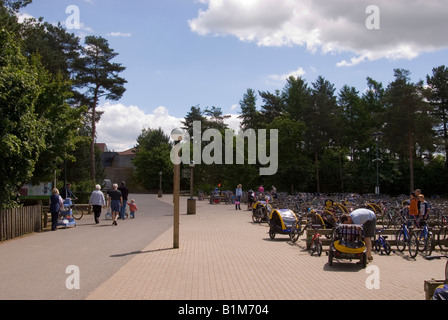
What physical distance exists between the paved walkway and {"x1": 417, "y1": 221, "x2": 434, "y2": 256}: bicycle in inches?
17.4

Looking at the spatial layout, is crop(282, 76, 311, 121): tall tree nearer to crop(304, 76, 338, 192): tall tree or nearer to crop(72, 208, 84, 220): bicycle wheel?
crop(304, 76, 338, 192): tall tree

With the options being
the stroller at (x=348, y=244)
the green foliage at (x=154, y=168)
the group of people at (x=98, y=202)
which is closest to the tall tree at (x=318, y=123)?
the green foliage at (x=154, y=168)

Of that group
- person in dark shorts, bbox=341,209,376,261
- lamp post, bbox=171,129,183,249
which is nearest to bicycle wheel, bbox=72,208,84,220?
lamp post, bbox=171,129,183,249

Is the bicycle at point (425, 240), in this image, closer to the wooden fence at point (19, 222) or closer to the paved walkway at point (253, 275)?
the paved walkway at point (253, 275)

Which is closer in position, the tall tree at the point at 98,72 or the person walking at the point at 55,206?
the person walking at the point at 55,206

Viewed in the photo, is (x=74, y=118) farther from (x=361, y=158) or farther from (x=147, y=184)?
(x=147, y=184)

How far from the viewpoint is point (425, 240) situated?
36.3 feet

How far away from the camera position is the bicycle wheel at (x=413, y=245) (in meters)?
10.6

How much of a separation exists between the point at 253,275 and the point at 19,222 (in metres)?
8.91

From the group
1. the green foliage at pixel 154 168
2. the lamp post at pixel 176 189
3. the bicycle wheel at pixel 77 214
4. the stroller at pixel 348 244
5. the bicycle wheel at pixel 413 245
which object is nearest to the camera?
the stroller at pixel 348 244

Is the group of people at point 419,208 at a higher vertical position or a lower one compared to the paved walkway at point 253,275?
higher

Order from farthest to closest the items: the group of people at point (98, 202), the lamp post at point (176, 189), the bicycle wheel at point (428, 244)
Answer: the group of people at point (98, 202) < the lamp post at point (176, 189) < the bicycle wheel at point (428, 244)

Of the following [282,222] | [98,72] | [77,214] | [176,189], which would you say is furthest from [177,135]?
[98,72]

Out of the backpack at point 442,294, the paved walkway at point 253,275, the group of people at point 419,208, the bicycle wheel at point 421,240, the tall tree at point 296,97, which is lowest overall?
the paved walkway at point 253,275
